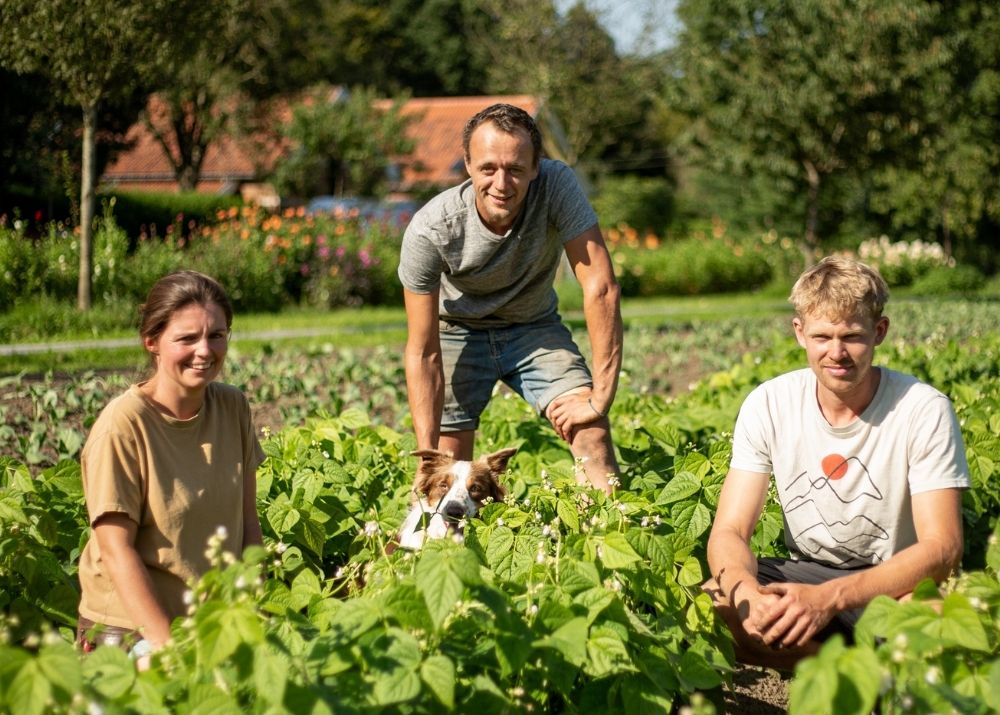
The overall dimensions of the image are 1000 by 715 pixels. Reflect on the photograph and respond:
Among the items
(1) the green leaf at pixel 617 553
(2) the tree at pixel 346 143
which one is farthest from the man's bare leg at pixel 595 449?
(2) the tree at pixel 346 143

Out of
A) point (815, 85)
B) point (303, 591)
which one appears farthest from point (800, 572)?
point (815, 85)

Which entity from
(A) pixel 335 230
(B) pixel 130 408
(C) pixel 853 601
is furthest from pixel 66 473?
(A) pixel 335 230

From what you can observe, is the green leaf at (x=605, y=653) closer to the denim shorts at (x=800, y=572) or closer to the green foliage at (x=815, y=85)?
the denim shorts at (x=800, y=572)

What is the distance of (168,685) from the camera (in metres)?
2.27

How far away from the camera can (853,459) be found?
3.52 m

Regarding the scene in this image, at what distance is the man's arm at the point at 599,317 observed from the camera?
4629 mm

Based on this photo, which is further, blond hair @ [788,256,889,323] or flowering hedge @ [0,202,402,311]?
flowering hedge @ [0,202,402,311]

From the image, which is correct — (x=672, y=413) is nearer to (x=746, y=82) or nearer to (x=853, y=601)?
(x=853, y=601)

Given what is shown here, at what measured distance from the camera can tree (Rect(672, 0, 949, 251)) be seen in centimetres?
1905

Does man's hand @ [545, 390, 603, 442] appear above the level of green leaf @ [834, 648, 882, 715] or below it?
above

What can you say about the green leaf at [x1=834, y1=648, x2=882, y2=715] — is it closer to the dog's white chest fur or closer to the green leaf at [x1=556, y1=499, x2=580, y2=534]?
the green leaf at [x1=556, y1=499, x2=580, y2=534]

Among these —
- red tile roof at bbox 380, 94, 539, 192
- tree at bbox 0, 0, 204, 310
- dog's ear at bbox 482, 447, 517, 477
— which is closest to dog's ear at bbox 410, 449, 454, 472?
dog's ear at bbox 482, 447, 517, 477

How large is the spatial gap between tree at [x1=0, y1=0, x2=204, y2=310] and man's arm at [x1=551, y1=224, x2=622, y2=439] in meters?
8.25

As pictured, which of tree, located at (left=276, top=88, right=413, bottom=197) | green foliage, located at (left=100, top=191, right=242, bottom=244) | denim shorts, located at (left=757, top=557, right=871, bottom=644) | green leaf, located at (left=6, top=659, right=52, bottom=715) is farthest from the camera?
tree, located at (left=276, top=88, right=413, bottom=197)
